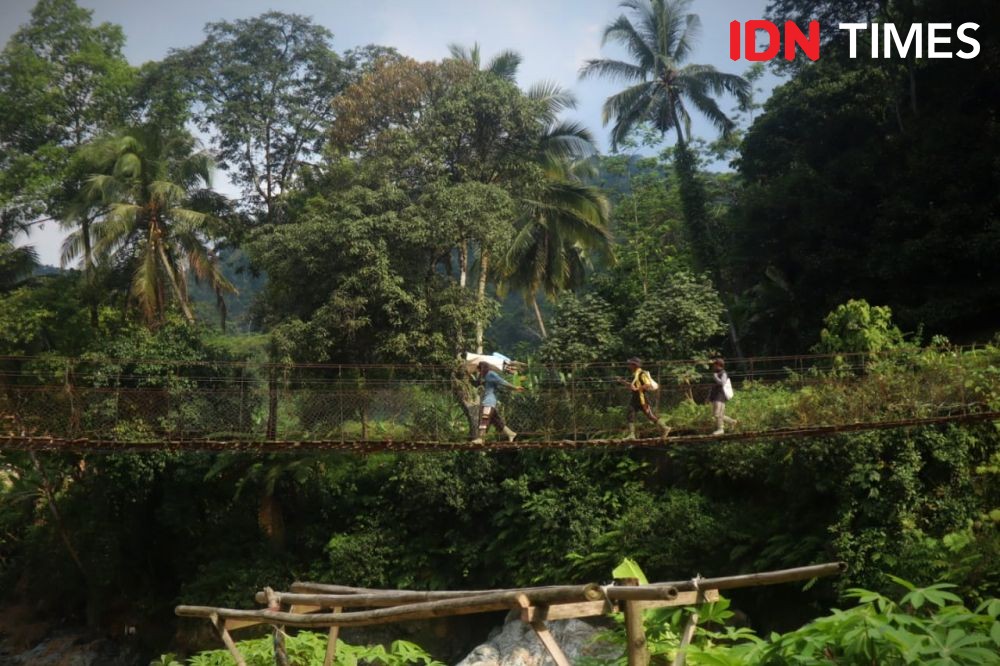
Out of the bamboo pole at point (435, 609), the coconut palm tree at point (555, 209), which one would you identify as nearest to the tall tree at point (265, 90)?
the coconut palm tree at point (555, 209)

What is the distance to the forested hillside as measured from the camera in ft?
27.2

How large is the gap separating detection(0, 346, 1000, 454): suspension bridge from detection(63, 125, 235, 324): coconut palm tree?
11.0ft

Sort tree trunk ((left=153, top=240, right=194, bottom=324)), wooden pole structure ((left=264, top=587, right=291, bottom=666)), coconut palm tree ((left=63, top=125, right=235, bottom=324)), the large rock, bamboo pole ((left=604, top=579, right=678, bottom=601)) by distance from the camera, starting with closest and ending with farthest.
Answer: bamboo pole ((left=604, top=579, right=678, bottom=601)), wooden pole structure ((left=264, top=587, right=291, bottom=666)), the large rock, coconut palm tree ((left=63, top=125, right=235, bottom=324)), tree trunk ((left=153, top=240, right=194, bottom=324))

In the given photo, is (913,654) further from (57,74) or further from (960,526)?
(57,74)

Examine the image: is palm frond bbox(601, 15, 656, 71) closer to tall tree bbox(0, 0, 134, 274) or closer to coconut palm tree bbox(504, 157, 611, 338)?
coconut palm tree bbox(504, 157, 611, 338)

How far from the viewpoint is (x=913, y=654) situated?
1.86 m

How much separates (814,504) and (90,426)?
7299 mm

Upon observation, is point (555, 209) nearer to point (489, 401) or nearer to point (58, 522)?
point (489, 401)

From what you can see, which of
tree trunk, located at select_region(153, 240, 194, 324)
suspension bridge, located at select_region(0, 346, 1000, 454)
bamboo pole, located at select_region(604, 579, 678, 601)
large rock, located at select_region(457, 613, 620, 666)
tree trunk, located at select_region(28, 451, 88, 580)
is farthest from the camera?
tree trunk, located at select_region(153, 240, 194, 324)

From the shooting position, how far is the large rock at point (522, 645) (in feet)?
27.7

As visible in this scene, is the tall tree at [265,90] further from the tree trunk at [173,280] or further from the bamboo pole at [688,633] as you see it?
the bamboo pole at [688,633]

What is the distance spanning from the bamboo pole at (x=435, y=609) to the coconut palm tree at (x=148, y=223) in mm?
11319

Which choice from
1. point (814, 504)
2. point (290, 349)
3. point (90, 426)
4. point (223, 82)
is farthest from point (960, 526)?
point (223, 82)

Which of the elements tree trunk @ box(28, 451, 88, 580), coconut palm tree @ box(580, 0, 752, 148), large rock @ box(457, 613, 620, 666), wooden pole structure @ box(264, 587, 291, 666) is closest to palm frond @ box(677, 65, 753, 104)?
coconut palm tree @ box(580, 0, 752, 148)
